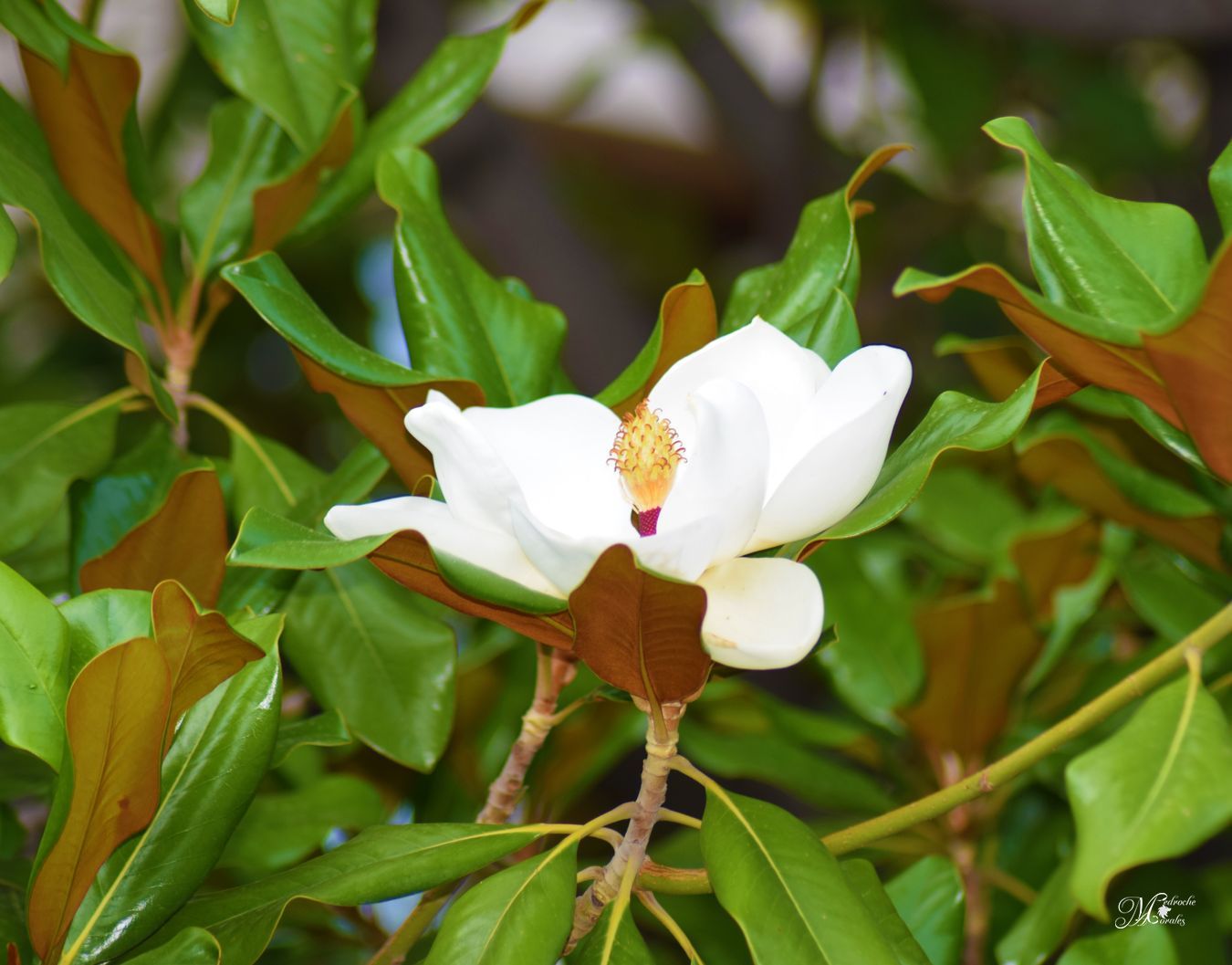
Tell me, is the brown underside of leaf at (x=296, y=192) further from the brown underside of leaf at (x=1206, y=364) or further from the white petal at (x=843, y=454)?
the brown underside of leaf at (x=1206, y=364)

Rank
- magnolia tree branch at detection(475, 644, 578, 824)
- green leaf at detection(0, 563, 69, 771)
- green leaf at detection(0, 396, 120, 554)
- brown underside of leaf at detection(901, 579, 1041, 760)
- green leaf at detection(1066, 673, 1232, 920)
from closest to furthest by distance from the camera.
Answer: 1. green leaf at detection(1066, 673, 1232, 920)
2. green leaf at detection(0, 563, 69, 771)
3. magnolia tree branch at detection(475, 644, 578, 824)
4. green leaf at detection(0, 396, 120, 554)
5. brown underside of leaf at detection(901, 579, 1041, 760)

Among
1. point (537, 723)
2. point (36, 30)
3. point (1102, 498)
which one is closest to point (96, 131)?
point (36, 30)

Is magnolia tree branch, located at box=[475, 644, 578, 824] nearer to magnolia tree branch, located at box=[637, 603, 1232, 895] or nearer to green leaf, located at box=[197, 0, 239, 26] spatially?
magnolia tree branch, located at box=[637, 603, 1232, 895]

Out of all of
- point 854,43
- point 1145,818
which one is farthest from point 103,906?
point 854,43

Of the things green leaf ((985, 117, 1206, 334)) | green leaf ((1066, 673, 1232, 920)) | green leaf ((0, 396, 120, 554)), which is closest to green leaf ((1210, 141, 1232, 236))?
green leaf ((985, 117, 1206, 334))

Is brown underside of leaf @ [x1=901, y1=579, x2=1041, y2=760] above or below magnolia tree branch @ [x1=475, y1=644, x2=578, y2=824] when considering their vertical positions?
below

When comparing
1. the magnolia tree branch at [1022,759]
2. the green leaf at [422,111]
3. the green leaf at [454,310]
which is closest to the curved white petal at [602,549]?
the magnolia tree branch at [1022,759]

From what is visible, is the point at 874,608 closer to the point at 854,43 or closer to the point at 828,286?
the point at 828,286
